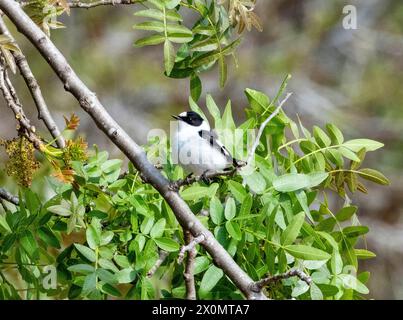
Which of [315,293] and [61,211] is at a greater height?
[61,211]

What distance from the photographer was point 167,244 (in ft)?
6.56

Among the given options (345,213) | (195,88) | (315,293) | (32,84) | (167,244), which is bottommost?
(315,293)

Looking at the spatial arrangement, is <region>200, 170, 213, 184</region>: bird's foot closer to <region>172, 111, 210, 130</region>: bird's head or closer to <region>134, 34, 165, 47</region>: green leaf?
<region>134, 34, 165, 47</region>: green leaf

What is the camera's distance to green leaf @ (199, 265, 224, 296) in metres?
1.98

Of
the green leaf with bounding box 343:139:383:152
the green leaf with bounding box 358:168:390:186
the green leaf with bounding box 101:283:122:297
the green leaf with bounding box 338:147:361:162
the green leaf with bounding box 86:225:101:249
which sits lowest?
the green leaf with bounding box 101:283:122:297

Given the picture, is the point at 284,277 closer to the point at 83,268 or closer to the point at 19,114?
the point at 83,268

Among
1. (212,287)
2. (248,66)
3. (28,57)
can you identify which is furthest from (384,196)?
(212,287)

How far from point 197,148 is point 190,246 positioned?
49.5 inches

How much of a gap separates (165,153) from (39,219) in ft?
1.33

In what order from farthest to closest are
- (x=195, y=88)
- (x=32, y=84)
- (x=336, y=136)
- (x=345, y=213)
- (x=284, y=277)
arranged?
(x=32, y=84)
(x=195, y=88)
(x=336, y=136)
(x=345, y=213)
(x=284, y=277)

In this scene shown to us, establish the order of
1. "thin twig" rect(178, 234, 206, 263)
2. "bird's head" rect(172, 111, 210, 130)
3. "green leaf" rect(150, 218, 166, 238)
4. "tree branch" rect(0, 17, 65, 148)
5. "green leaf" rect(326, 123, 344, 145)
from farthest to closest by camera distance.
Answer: "bird's head" rect(172, 111, 210, 130) → "tree branch" rect(0, 17, 65, 148) → "green leaf" rect(326, 123, 344, 145) → "green leaf" rect(150, 218, 166, 238) → "thin twig" rect(178, 234, 206, 263)

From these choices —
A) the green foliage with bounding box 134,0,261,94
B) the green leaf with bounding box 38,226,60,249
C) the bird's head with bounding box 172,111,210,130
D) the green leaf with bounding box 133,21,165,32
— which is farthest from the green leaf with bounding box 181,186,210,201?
the bird's head with bounding box 172,111,210,130

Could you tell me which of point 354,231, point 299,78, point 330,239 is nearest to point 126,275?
point 330,239

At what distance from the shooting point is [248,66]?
252 inches
